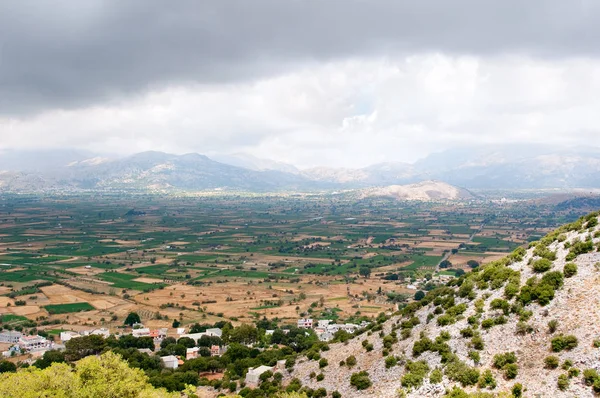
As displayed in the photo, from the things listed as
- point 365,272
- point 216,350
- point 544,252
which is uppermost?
point 544,252

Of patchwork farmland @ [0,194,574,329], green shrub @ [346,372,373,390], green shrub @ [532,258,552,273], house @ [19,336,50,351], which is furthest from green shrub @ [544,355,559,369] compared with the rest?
house @ [19,336,50,351]

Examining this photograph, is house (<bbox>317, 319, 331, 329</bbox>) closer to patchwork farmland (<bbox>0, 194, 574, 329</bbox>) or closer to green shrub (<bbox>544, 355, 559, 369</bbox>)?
patchwork farmland (<bbox>0, 194, 574, 329</bbox>)

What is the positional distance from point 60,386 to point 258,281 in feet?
301

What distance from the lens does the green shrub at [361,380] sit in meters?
35.6

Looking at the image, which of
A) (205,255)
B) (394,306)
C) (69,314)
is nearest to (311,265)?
(205,255)

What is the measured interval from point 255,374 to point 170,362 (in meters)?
18.4

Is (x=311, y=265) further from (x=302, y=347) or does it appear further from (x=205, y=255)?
(x=302, y=347)

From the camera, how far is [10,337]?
78.0 meters

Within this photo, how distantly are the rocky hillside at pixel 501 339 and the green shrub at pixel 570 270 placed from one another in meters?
0.07

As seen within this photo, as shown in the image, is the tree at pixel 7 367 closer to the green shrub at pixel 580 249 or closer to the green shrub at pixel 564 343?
the green shrub at pixel 564 343

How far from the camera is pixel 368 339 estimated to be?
1750 inches

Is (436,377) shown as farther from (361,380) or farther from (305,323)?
(305,323)

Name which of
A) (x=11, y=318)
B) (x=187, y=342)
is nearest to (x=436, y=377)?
(x=187, y=342)

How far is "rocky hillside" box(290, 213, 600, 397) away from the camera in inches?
1148
